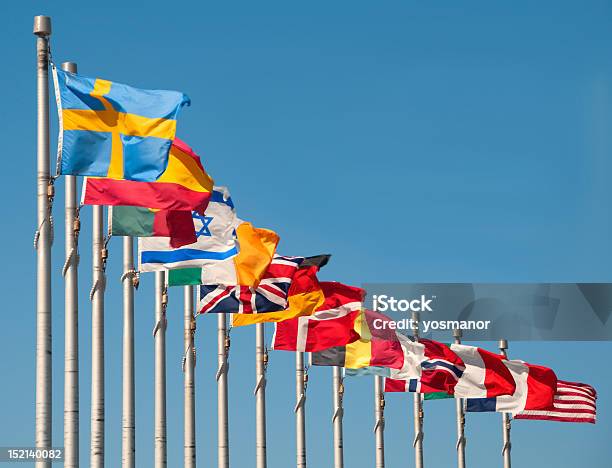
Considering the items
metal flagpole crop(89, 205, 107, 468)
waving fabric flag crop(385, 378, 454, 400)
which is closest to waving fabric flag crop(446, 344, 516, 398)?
waving fabric flag crop(385, 378, 454, 400)

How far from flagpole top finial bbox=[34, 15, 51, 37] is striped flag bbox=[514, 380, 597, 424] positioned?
42714 mm

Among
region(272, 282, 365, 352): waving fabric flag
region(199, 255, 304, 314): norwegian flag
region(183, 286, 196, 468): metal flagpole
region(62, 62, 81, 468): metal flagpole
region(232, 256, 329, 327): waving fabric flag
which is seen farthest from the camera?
region(272, 282, 365, 352): waving fabric flag

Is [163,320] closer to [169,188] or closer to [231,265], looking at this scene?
[231,265]

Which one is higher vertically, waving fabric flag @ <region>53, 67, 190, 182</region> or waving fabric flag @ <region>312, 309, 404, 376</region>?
waving fabric flag @ <region>53, 67, 190, 182</region>

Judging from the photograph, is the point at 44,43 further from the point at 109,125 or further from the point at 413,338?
the point at 413,338

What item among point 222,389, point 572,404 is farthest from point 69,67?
point 572,404

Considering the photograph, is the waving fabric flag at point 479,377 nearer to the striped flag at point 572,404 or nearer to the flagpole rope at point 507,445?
the striped flag at point 572,404

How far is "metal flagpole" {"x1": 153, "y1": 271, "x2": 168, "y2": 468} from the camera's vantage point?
56125mm

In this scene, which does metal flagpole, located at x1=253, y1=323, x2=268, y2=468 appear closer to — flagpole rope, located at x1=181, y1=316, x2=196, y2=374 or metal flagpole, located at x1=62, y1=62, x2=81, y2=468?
flagpole rope, located at x1=181, y1=316, x2=196, y2=374

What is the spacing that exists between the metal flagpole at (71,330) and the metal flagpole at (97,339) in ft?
7.55

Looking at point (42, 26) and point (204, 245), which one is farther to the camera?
point (204, 245)

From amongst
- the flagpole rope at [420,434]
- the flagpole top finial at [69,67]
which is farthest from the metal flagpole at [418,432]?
the flagpole top finial at [69,67]

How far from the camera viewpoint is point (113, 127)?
42094 millimetres

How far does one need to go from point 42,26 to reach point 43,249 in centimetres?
542
